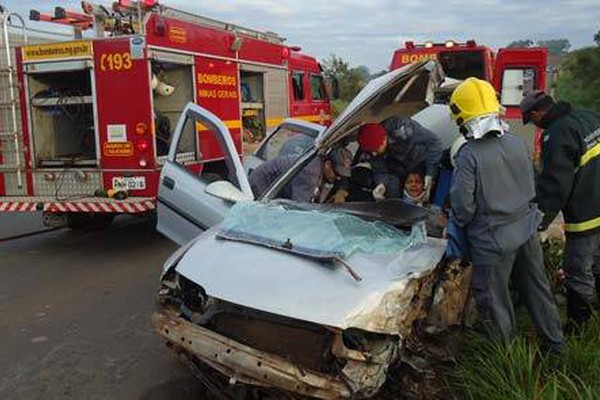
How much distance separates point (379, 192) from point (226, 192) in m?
1.09

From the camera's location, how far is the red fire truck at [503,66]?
11586 mm

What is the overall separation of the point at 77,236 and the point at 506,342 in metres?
6.49

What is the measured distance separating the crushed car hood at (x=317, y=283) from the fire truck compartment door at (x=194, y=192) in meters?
1.24

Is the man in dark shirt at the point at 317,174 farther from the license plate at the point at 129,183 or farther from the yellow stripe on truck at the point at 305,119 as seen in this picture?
the yellow stripe on truck at the point at 305,119

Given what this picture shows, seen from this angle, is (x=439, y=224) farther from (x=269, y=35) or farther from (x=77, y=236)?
(x=269, y=35)

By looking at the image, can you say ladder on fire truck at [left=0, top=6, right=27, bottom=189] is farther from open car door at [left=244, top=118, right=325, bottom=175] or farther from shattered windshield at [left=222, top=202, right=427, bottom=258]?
shattered windshield at [left=222, top=202, right=427, bottom=258]

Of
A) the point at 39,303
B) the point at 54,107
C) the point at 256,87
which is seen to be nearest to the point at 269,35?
the point at 256,87

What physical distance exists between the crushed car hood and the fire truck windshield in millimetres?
9350

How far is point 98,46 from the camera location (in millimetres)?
7184

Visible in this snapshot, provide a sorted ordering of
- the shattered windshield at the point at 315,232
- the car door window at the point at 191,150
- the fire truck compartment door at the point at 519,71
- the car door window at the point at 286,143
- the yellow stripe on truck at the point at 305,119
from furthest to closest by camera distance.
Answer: the fire truck compartment door at the point at 519,71 → the yellow stripe on truck at the point at 305,119 → the car door window at the point at 191,150 → the car door window at the point at 286,143 → the shattered windshield at the point at 315,232

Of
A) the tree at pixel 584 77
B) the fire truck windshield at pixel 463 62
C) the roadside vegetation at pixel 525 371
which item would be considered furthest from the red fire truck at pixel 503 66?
the tree at pixel 584 77

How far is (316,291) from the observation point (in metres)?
3.02

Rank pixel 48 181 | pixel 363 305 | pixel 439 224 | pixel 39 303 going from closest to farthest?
pixel 363 305
pixel 439 224
pixel 39 303
pixel 48 181

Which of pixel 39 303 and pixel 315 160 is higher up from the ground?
pixel 315 160
